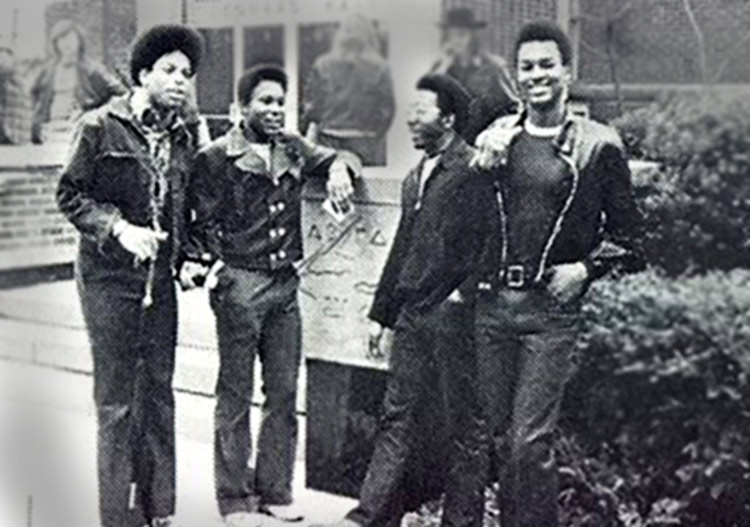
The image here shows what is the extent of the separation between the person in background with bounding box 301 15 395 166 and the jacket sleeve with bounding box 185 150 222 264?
15.5 inches

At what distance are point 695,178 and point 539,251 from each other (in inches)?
17.4

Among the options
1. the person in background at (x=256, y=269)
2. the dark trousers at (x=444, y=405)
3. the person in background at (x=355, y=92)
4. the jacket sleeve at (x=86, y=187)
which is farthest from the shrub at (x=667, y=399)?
the jacket sleeve at (x=86, y=187)

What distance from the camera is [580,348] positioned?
351cm

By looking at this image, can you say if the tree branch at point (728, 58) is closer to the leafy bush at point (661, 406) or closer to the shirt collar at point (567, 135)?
the shirt collar at point (567, 135)

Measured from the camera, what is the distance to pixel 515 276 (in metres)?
3.52

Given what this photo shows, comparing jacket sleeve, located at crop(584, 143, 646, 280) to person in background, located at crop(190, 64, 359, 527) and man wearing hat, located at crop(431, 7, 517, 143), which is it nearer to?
man wearing hat, located at crop(431, 7, 517, 143)

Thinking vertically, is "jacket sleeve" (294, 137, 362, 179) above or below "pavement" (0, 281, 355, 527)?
above

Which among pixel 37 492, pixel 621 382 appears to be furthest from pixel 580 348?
pixel 37 492

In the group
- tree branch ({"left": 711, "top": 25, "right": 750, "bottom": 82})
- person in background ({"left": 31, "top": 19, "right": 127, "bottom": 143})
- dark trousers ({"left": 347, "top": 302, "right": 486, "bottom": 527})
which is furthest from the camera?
person in background ({"left": 31, "top": 19, "right": 127, "bottom": 143})

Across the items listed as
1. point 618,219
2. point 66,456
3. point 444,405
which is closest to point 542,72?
point 618,219

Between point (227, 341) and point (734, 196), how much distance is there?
1.54 m

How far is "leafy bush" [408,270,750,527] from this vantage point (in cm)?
338

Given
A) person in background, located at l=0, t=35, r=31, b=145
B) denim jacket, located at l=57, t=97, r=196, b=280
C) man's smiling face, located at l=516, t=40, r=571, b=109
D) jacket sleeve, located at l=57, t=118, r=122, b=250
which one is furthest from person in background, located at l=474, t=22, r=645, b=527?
person in background, located at l=0, t=35, r=31, b=145

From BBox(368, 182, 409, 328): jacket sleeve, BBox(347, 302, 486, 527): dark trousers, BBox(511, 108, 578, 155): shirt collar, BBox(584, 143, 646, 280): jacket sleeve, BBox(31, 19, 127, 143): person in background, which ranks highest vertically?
BBox(31, 19, 127, 143): person in background
